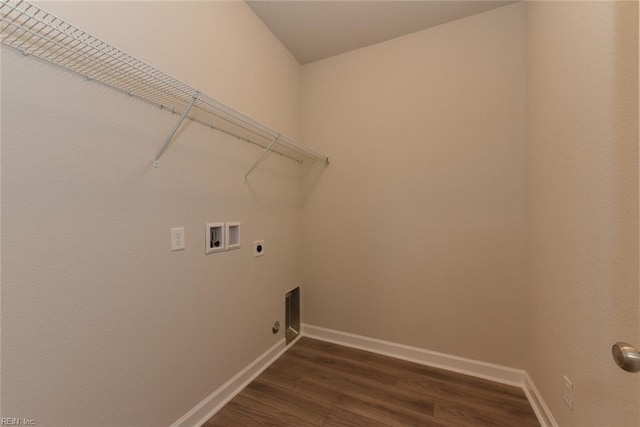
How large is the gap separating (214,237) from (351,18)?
1.95 metres

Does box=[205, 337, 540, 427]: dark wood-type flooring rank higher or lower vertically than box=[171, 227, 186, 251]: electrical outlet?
lower

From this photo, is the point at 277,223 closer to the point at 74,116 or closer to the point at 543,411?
the point at 74,116

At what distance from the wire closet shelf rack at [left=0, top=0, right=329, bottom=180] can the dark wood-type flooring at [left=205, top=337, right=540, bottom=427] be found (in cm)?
160

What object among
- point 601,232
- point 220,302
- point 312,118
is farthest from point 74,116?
point 601,232

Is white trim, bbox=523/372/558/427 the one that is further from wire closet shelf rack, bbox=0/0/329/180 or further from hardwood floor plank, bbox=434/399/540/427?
wire closet shelf rack, bbox=0/0/329/180

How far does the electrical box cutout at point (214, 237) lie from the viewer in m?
1.46

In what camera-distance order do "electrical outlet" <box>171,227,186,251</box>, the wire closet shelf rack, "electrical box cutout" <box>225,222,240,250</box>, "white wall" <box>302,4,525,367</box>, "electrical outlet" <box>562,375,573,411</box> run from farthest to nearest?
"white wall" <box>302,4,525,367</box>
"electrical box cutout" <box>225,222,240,250</box>
"electrical outlet" <box>171,227,186,251</box>
"electrical outlet" <box>562,375,573,411</box>
the wire closet shelf rack

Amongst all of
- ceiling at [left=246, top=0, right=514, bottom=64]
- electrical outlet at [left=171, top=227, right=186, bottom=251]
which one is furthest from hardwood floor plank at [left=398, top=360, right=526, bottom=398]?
ceiling at [left=246, top=0, right=514, bottom=64]

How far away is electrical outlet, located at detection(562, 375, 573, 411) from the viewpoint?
1125mm

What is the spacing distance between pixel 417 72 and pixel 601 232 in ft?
5.58

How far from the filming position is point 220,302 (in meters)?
1.55

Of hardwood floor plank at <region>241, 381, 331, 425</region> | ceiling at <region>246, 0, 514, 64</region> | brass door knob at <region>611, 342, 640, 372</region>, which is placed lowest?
hardwood floor plank at <region>241, 381, 331, 425</region>

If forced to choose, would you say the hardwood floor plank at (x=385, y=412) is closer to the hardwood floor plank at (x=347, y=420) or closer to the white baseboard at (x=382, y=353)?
the hardwood floor plank at (x=347, y=420)

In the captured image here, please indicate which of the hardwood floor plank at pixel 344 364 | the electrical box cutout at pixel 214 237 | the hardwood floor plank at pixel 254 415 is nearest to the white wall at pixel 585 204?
the hardwood floor plank at pixel 344 364
